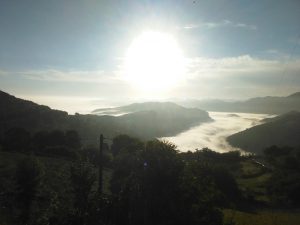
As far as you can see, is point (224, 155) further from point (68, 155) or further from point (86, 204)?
point (86, 204)

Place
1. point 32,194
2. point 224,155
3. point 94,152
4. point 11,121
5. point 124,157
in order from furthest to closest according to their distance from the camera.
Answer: point 11,121 → point 224,155 → point 94,152 → point 124,157 → point 32,194

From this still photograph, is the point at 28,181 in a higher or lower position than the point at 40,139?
lower

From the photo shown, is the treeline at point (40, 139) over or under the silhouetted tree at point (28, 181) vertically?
over

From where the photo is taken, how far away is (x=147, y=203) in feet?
79.4

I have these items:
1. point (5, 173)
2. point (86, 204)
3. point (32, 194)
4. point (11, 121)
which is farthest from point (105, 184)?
point (11, 121)

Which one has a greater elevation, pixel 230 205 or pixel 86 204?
pixel 86 204

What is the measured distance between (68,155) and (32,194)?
54.6 m

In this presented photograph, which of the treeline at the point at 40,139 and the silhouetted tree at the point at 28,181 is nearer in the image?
the silhouetted tree at the point at 28,181

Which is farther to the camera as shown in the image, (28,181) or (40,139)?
(40,139)

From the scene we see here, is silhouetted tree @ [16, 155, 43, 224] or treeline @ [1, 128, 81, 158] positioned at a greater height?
treeline @ [1, 128, 81, 158]

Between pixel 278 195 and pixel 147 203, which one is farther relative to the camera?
pixel 278 195

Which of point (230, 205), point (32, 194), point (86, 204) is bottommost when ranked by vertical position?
point (230, 205)

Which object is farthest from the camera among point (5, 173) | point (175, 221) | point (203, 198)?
point (5, 173)

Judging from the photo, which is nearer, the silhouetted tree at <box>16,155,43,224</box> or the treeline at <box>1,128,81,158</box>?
the silhouetted tree at <box>16,155,43,224</box>
